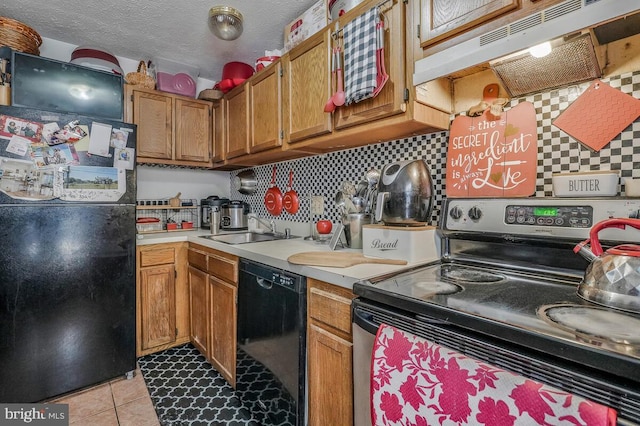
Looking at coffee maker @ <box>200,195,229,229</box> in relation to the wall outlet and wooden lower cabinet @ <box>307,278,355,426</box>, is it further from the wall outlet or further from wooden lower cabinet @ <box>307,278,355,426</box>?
wooden lower cabinet @ <box>307,278,355,426</box>

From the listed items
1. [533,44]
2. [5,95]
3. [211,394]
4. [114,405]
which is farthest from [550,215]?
[5,95]

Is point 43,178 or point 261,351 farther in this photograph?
point 43,178

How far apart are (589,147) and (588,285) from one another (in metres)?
0.55

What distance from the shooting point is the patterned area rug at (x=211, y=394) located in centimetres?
141

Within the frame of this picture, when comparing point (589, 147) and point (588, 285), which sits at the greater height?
point (589, 147)

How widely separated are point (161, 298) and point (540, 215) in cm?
232

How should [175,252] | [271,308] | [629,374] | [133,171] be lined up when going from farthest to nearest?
[175,252]
[133,171]
[271,308]
[629,374]

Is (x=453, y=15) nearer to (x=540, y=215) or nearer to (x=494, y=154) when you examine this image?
(x=494, y=154)

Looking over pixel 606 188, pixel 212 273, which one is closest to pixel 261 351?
pixel 212 273

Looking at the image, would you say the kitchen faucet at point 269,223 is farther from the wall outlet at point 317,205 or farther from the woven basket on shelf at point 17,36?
the woven basket on shelf at point 17,36

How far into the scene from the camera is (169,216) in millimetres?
2830

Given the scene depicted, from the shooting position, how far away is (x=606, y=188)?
95 cm

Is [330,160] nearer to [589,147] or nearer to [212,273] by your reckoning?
[212,273]

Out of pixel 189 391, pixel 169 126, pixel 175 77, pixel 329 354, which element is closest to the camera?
pixel 329 354
